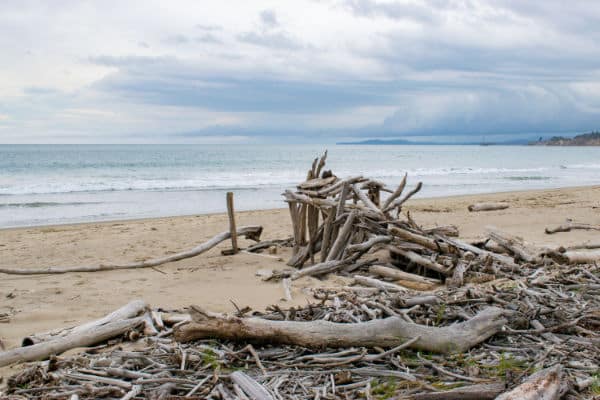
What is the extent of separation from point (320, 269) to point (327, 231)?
24.7 inches

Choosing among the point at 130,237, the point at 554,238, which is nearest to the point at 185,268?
the point at 130,237

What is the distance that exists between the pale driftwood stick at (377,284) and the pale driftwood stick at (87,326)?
104 inches

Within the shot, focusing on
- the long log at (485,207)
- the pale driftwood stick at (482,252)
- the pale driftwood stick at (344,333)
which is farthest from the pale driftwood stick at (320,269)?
the long log at (485,207)

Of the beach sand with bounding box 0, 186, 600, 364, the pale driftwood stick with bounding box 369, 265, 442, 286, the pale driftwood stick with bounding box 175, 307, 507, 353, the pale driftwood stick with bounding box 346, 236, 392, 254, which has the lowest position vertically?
the beach sand with bounding box 0, 186, 600, 364

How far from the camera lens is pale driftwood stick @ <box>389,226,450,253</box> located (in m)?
7.54

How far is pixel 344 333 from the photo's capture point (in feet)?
13.6

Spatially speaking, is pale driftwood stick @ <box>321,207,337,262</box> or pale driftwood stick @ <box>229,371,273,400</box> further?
pale driftwood stick @ <box>321,207,337,262</box>

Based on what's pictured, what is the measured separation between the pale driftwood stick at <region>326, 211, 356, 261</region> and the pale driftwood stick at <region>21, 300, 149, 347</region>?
10.0 ft

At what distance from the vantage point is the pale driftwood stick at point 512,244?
7.70 m

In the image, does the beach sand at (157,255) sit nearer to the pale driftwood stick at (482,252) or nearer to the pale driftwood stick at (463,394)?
the pale driftwood stick at (482,252)

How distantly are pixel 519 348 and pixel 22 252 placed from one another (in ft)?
30.5

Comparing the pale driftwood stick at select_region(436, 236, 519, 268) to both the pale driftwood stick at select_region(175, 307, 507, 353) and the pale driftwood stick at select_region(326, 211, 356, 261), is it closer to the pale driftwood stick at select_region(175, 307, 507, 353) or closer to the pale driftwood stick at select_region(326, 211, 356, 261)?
the pale driftwood stick at select_region(326, 211, 356, 261)

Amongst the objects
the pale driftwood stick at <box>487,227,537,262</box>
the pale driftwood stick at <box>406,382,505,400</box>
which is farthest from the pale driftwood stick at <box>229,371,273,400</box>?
the pale driftwood stick at <box>487,227,537,262</box>

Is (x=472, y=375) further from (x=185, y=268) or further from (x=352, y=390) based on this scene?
(x=185, y=268)
